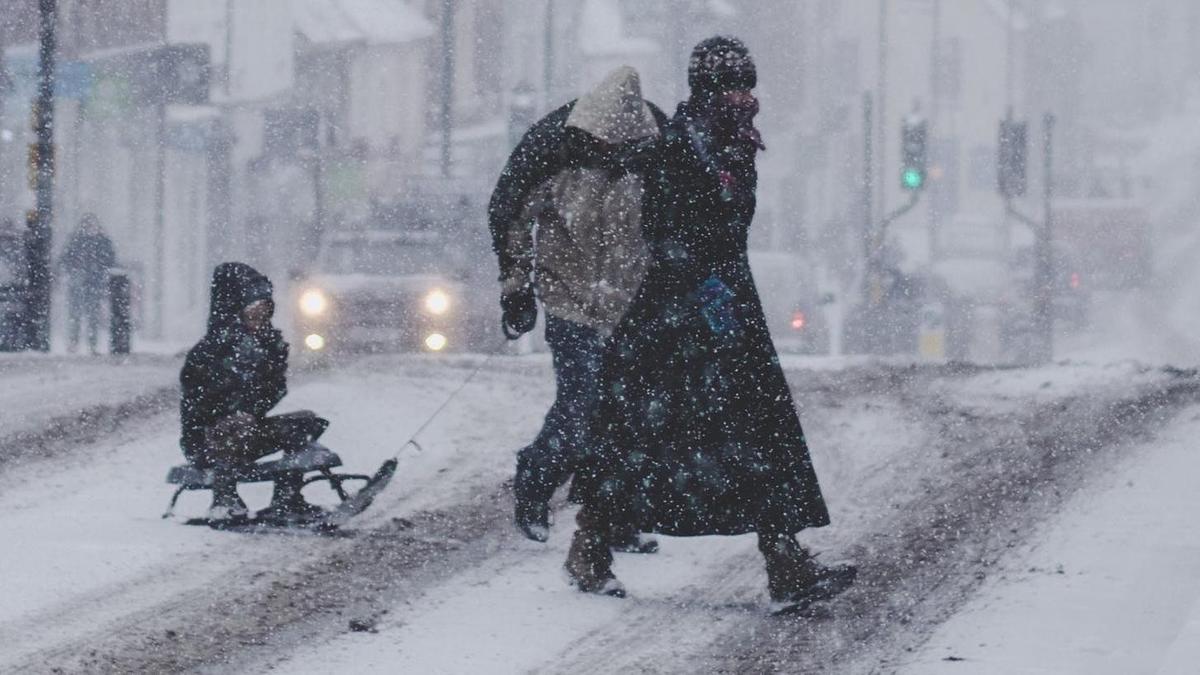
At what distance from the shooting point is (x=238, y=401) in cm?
747

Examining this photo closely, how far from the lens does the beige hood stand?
5992 millimetres

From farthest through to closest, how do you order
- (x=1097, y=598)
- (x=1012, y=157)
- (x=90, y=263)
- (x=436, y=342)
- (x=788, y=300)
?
1. (x=1012, y=157)
2. (x=90, y=263)
3. (x=788, y=300)
4. (x=436, y=342)
5. (x=1097, y=598)

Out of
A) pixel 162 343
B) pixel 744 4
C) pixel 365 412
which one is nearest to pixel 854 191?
pixel 744 4

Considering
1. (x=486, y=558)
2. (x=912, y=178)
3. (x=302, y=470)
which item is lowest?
(x=486, y=558)

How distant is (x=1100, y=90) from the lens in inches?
3676

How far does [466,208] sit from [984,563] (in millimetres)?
14052

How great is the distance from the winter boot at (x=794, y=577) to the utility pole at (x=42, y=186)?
1354cm

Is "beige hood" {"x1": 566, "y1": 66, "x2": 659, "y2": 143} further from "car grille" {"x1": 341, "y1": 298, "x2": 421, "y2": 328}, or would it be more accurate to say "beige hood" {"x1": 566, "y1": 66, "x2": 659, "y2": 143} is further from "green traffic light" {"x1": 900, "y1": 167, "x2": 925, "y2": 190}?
"green traffic light" {"x1": 900, "y1": 167, "x2": 925, "y2": 190}

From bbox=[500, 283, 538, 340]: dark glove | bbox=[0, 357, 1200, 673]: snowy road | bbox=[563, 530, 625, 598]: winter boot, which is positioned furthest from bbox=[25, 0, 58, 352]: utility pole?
→ bbox=[563, 530, 625, 598]: winter boot

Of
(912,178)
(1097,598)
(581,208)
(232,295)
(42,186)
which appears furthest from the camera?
(912,178)

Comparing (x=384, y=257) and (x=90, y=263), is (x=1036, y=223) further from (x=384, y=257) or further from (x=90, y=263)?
(x=90, y=263)

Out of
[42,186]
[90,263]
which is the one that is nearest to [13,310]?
[42,186]

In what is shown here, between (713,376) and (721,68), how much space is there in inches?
35.9

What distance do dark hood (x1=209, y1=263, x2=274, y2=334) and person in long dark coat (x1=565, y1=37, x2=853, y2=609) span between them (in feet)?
6.95
